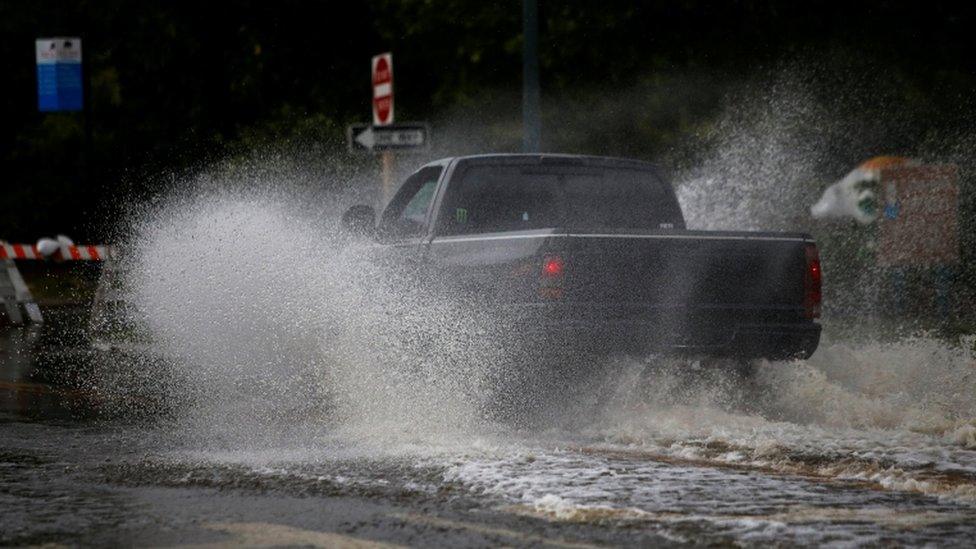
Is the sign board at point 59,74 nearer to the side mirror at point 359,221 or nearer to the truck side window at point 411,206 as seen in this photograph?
the truck side window at point 411,206

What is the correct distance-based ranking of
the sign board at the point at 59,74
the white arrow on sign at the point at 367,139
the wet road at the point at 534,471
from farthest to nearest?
1. the sign board at the point at 59,74
2. the white arrow on sign at the point at 367,139
3. the wet road at the point at 534,471

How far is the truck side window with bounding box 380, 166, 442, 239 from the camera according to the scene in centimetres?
1166

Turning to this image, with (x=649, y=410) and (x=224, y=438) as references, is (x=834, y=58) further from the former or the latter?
(x=224, y=438)

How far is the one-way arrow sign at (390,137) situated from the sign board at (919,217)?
5.16 metres

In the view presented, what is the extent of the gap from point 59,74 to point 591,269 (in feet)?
69.9

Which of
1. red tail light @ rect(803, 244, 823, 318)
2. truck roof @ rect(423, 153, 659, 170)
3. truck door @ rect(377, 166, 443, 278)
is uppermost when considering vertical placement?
truck roof @ rect(423, 153, 659, 170)

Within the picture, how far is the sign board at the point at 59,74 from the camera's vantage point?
2870cm

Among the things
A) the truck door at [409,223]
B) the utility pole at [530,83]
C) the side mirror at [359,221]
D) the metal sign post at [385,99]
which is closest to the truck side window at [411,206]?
the truck door at [409,223]

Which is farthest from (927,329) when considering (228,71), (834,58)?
(228,71)

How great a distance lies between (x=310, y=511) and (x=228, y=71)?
2467 centimetres

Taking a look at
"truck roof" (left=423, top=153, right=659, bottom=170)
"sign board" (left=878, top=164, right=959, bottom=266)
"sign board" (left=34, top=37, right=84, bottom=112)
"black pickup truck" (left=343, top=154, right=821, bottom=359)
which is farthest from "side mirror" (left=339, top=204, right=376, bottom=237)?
"sign board" (left=34, top=37, right=84, bottom=112)

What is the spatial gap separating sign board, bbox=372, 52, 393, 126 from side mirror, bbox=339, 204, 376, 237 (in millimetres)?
6060

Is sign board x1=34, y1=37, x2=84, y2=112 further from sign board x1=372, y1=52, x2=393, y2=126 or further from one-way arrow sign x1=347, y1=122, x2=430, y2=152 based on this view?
one-way arrow sign x1=347, y1=122, x2=430, y2=152

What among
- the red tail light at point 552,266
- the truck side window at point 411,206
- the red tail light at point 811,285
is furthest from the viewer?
the truck side window at point 411,206
